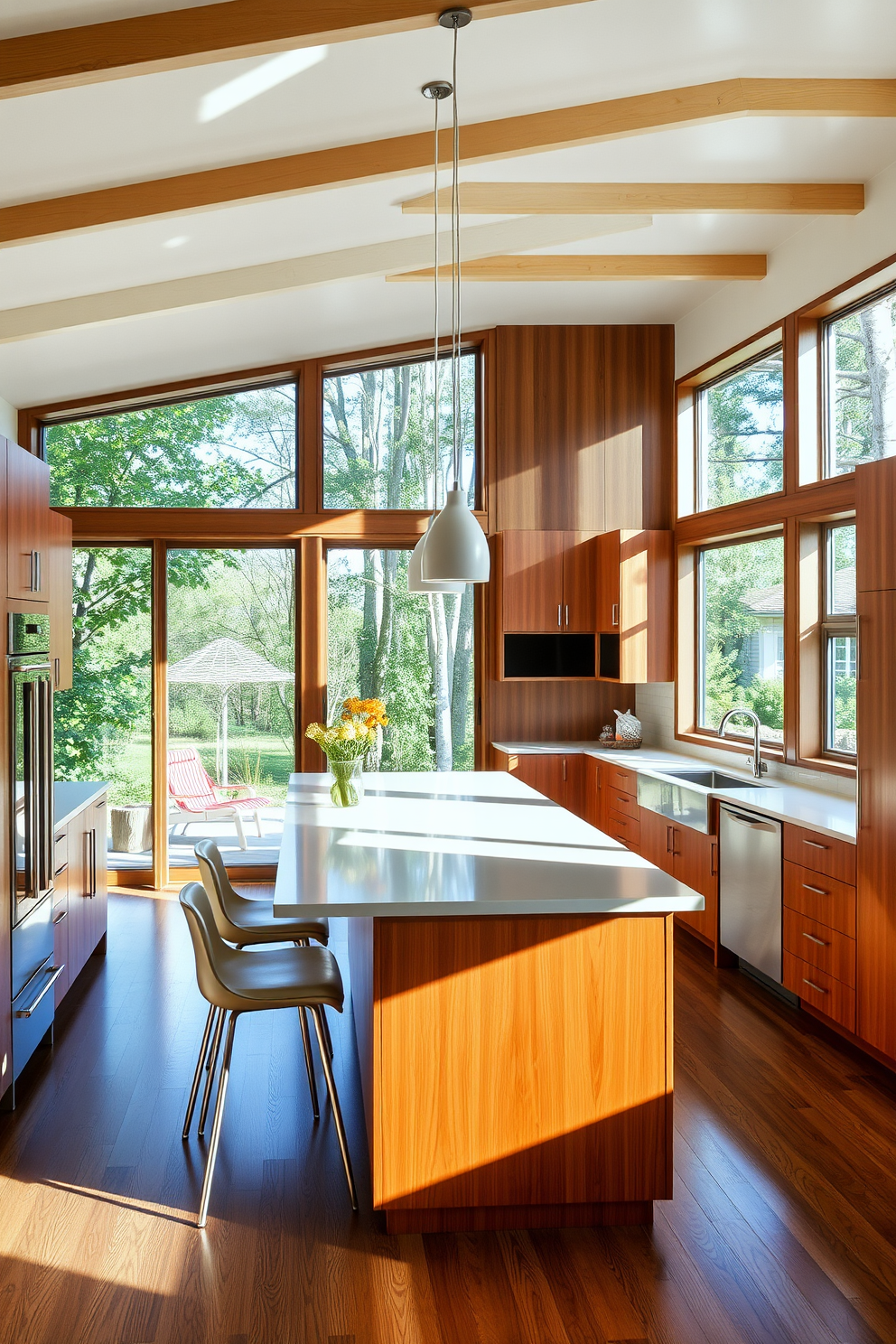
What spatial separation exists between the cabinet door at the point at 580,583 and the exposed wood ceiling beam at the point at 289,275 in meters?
2.18

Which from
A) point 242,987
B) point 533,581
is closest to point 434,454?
point 242,987

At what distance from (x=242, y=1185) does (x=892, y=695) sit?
2.62 meters

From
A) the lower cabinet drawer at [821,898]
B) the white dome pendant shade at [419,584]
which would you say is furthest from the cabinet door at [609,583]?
the lower cabinet drawer at [821,898]

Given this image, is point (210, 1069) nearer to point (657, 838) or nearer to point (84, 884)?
point (84, 884)

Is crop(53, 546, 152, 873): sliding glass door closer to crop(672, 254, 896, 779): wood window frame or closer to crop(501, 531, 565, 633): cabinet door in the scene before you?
crop(501, 531, 565, 633): cabinet door

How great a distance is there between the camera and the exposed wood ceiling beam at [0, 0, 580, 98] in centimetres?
279

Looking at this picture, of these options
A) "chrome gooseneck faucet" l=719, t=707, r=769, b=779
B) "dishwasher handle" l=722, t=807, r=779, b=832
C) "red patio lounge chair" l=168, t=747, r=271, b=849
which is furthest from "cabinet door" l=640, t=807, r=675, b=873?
"red patio lounge chair" l=168, t=747, r=271, b=849

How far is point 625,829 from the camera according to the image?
20.0ft

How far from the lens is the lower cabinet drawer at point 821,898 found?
3823 mm

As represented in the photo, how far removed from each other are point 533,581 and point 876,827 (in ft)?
11.7

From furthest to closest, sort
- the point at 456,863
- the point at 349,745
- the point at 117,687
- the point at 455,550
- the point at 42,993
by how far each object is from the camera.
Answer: the point at 117,687 < the point at 349,745 < the point at 42,993 < the point at 455,550 < the point at 456,863

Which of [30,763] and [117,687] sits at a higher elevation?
[117,687]

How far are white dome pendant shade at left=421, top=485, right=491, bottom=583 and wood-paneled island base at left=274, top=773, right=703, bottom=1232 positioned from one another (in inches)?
45.7

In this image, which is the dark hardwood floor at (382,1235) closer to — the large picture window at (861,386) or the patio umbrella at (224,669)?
the large picture window at (861,386)
